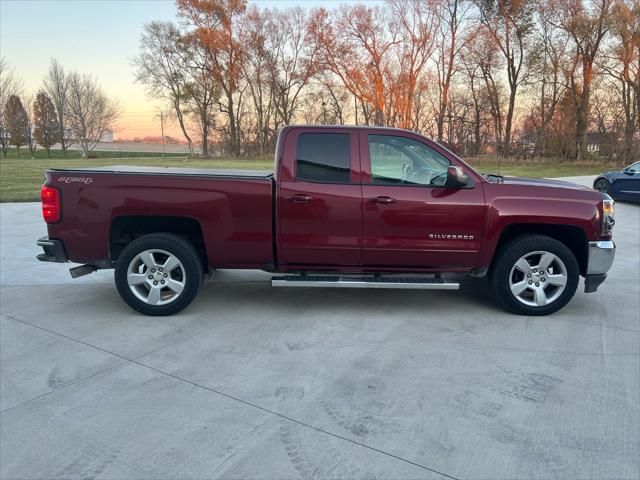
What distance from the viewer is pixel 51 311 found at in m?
4.91

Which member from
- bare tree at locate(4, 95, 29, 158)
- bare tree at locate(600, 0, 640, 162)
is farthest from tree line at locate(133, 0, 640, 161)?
bare tree at locate(4, 95, 29, 158)

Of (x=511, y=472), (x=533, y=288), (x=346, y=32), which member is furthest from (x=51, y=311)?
(x=346, y=32)

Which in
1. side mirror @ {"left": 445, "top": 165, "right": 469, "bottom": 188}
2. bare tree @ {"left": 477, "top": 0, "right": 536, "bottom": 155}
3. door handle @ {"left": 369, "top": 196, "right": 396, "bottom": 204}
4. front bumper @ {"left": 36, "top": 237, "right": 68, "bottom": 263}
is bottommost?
front bumper @ {"left": 36, "top": 237, "right": 68, "bottom": 263}

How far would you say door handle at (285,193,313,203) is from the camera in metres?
4.56

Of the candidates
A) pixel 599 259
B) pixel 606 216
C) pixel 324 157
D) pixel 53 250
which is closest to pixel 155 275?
pixel 53 250

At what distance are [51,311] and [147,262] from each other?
1.25 meters

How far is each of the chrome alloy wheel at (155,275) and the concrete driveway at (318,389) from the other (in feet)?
0.90

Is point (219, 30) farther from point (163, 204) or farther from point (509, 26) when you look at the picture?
point (163, 204)

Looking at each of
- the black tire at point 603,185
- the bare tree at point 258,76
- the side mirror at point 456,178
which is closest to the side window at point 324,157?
the side mirror at point 456,178

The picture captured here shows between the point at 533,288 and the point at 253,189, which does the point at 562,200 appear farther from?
the point at 253,189

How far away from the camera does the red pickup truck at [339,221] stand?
14.9 ft

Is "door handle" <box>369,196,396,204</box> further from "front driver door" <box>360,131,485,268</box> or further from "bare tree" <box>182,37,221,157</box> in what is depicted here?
"bare tree" <box>182,37,221,157</box>

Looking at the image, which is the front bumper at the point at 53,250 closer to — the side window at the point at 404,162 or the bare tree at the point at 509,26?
the side window at the point at 404,162

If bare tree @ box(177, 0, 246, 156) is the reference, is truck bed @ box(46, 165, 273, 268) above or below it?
below
